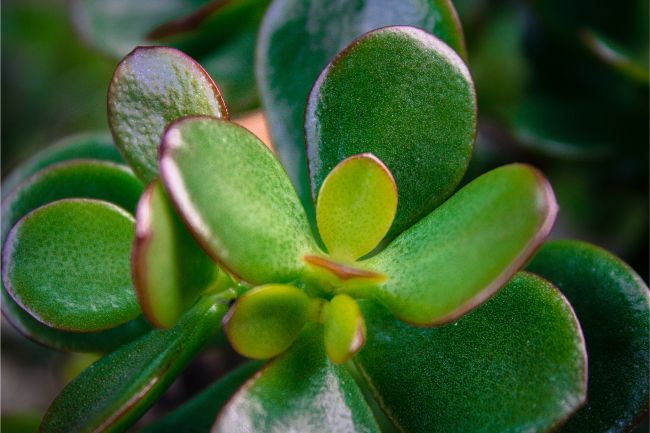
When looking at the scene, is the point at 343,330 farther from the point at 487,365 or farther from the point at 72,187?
the point at 72,187

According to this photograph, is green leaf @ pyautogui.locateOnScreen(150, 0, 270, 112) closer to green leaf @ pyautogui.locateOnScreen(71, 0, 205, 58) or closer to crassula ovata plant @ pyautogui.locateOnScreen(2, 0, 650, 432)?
green leaf @ pyautogui.locateOnScreen(71, 0, 205, 58)

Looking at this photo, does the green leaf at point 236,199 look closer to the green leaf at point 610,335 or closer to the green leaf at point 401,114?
the green leaf at point 401,114

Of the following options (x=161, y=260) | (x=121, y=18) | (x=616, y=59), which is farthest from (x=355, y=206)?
(x=121, y=18)

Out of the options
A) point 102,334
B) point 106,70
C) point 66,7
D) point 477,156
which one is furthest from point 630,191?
point 66,7

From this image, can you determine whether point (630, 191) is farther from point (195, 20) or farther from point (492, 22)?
point (195, 20)

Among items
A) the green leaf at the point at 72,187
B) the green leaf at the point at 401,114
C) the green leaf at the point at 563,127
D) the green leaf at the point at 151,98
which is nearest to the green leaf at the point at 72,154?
the green leaf at the point at 72,187
